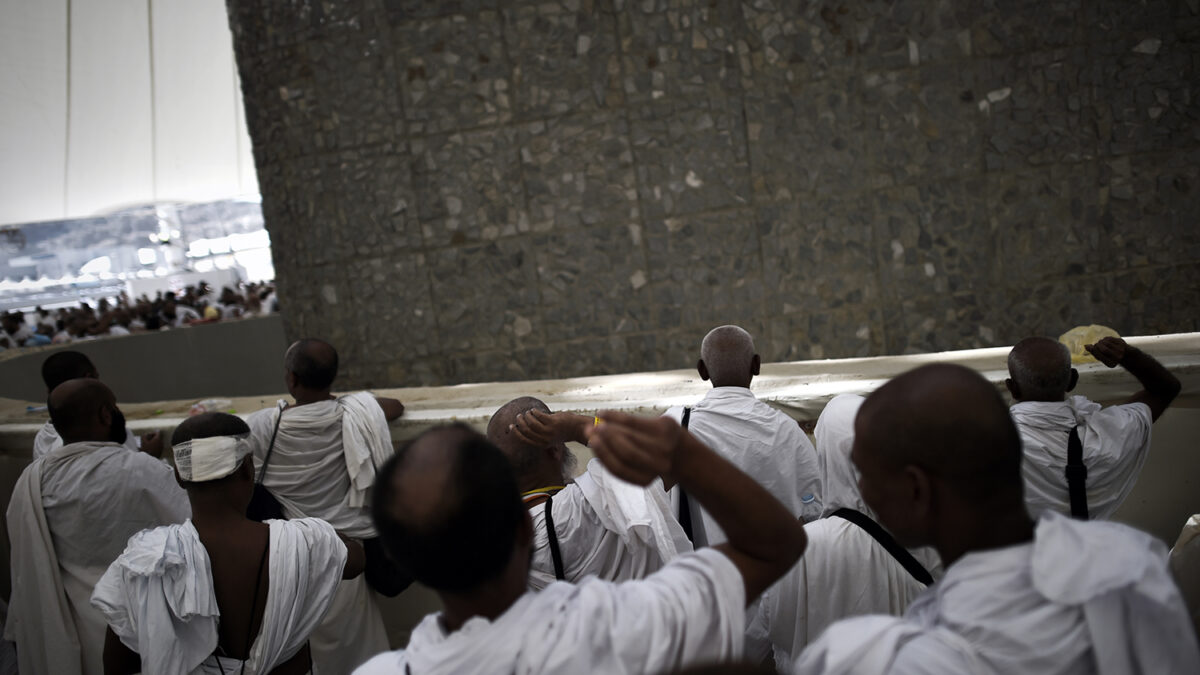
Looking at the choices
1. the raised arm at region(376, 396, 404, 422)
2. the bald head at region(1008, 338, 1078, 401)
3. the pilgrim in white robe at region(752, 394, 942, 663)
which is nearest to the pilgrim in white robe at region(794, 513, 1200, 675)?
the pilgrim in white robe at region(752, 394, 942, 663)

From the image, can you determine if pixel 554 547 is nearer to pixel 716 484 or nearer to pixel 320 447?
pixel 716 484

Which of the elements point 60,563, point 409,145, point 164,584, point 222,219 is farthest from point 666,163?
point 222,219

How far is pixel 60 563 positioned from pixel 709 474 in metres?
3.55

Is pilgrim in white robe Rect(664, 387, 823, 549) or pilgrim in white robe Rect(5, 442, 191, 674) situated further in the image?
pilgrim in white robe Rect(5, 442, 191, 674)

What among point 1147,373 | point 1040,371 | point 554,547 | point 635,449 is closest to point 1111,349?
point 1147,373

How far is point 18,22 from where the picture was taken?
17906 mm

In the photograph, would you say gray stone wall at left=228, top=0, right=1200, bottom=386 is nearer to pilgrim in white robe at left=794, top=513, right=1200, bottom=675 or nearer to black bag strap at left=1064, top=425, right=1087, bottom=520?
black bag strap at left=1064, top=425, right=1087, bottom=520

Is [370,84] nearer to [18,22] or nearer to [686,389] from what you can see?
[686,389]

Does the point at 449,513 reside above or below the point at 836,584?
above

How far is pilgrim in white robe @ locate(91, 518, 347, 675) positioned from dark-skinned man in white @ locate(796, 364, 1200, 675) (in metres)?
1.74

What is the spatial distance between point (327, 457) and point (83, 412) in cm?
102

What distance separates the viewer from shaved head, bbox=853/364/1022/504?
136 cm

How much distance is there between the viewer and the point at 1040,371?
270cm

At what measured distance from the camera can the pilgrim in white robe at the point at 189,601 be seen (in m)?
2.31
